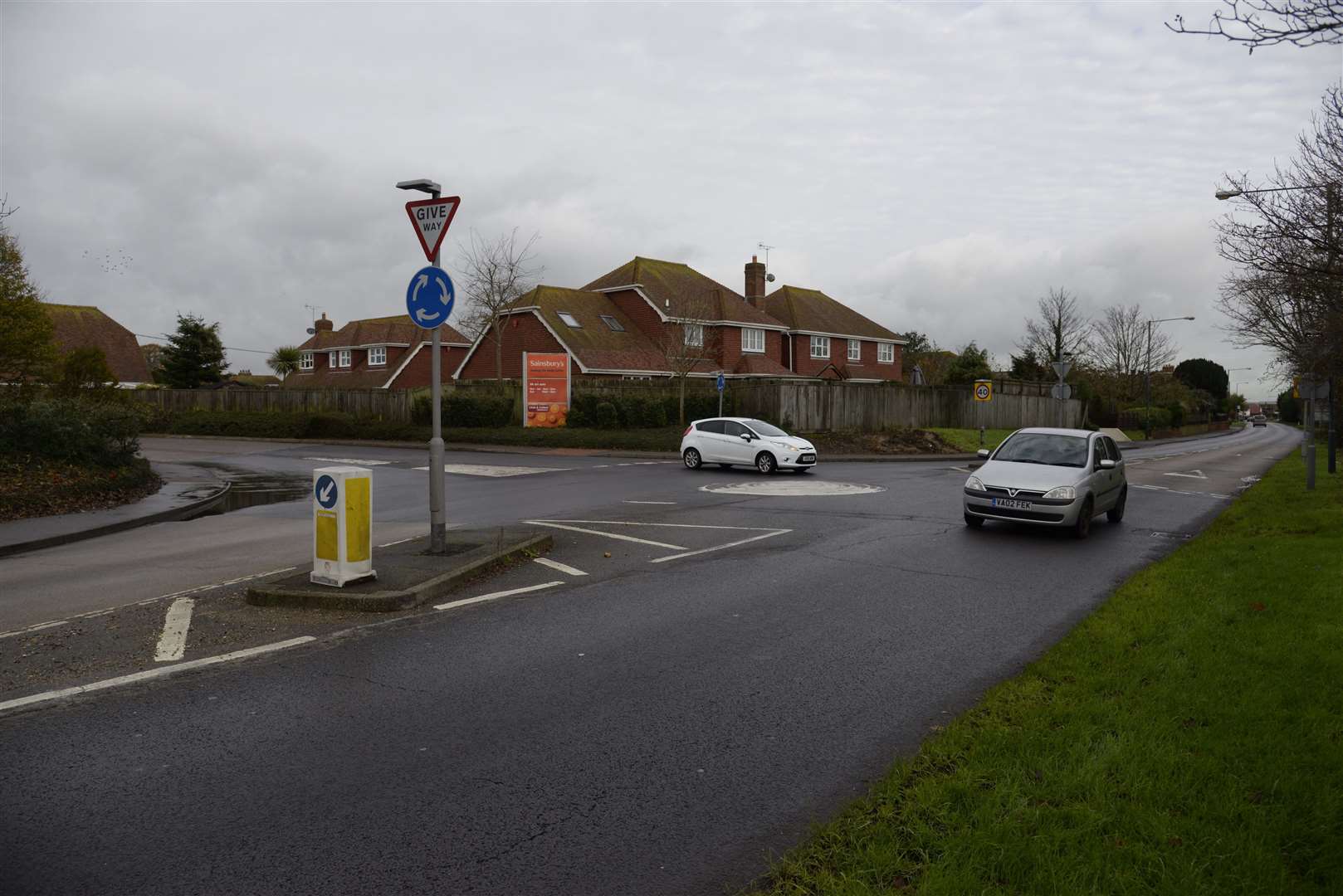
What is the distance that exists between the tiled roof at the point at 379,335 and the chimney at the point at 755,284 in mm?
21547

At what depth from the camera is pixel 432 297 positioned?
9.45 metres

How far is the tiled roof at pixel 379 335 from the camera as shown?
216ft

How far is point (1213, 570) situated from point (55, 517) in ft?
53.1

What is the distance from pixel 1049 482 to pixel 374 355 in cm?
6063

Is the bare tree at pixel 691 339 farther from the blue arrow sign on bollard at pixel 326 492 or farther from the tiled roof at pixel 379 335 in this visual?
the blue arrow sign on bollard at pixel 326 492

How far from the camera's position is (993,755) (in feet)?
14.8

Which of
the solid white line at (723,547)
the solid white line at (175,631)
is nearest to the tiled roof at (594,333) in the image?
the solid white line at (723,547)

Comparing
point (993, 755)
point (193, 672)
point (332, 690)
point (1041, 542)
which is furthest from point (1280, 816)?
point (1041, 542)

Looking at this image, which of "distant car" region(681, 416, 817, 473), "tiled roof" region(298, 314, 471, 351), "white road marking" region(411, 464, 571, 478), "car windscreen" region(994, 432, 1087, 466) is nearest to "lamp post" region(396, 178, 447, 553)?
"car windscreen" region(994, 432, 1087, 466)

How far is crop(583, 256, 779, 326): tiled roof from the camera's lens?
48750mm

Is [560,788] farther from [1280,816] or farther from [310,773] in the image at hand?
[1280,816]

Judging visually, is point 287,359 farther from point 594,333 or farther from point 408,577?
point 408,577

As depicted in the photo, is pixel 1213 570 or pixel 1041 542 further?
pixel 1041 542

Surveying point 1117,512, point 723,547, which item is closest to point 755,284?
point 1117,512
